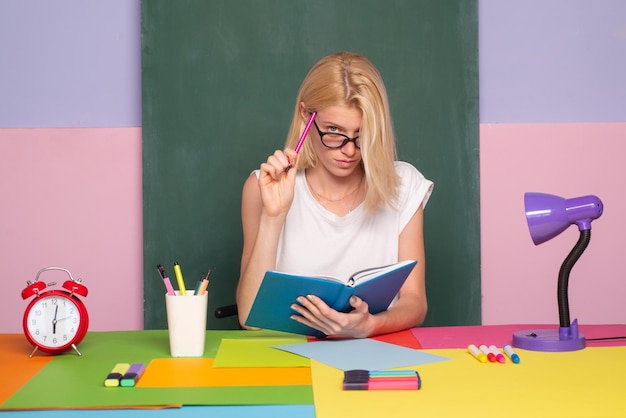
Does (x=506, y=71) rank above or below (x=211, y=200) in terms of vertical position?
above

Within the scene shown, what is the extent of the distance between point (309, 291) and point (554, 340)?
51 cm

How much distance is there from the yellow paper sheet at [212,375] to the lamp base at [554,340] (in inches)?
18.9

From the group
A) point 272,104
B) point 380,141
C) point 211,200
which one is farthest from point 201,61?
point 380,141

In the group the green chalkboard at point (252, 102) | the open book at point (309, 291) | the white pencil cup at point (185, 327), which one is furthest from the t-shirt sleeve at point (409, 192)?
the white pencil cup at point (185, 327)

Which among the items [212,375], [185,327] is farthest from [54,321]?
[212,375]

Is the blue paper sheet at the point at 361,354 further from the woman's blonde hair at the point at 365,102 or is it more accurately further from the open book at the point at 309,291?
the woman's blonde hair at the point at 365,102

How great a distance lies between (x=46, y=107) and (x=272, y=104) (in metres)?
0.86

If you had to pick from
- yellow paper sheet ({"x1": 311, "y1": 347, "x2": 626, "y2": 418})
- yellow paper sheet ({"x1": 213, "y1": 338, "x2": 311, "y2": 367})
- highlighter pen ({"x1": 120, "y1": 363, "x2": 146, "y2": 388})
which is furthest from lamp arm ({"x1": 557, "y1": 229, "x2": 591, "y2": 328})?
highlighter pen ({"x1": 120, "y1": 363, "x2": 146, "y2": 388})

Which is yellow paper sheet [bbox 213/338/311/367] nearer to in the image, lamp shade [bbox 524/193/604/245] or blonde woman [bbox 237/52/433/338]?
blonde woman [bbox 237/52/433/338]

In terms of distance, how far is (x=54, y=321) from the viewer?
1534 mm

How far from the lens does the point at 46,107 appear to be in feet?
9.40

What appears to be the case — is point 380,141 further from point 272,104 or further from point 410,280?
point 272,104

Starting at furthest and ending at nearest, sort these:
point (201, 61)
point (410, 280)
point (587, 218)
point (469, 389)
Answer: point (201, 61) → point (410, 280) → point (587, 218) → point (469, 389)

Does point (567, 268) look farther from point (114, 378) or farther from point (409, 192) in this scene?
point (114, 378)
